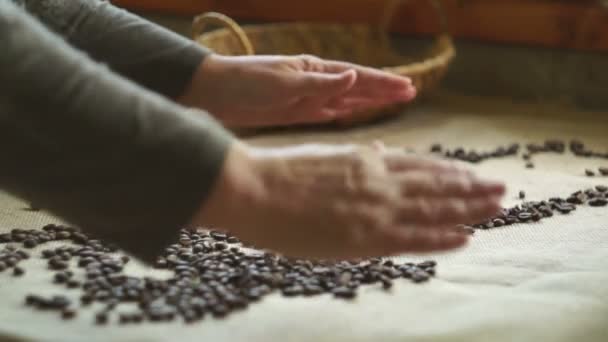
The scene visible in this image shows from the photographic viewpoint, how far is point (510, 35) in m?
2.36

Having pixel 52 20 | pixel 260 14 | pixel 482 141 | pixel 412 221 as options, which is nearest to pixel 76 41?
pixel 52 20

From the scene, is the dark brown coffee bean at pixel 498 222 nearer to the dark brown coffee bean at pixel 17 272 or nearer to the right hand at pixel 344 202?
the right hand at pixel 344 202

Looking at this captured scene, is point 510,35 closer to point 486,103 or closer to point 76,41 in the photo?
point 486,103

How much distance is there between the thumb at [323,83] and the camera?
131 centimetres

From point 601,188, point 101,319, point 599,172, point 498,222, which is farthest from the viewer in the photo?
point 599,172

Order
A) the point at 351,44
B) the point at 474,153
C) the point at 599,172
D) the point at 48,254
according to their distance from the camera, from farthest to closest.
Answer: the point at 351,44 < the point at 474,153 < the point at 599,172 < the point at 48,254

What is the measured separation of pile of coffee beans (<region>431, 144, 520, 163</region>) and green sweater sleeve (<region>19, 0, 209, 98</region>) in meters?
0.71

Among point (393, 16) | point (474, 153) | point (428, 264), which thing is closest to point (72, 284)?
point (428, 264)

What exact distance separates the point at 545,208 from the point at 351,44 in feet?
3.33

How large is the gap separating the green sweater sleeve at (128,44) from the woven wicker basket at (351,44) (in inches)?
28.6

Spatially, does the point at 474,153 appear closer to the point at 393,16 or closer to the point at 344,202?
the point at 393,16

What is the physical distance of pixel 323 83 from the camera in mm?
1311

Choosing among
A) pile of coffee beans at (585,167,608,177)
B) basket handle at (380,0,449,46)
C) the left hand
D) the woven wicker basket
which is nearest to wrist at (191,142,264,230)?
the left hand

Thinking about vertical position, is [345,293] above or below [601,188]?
below
